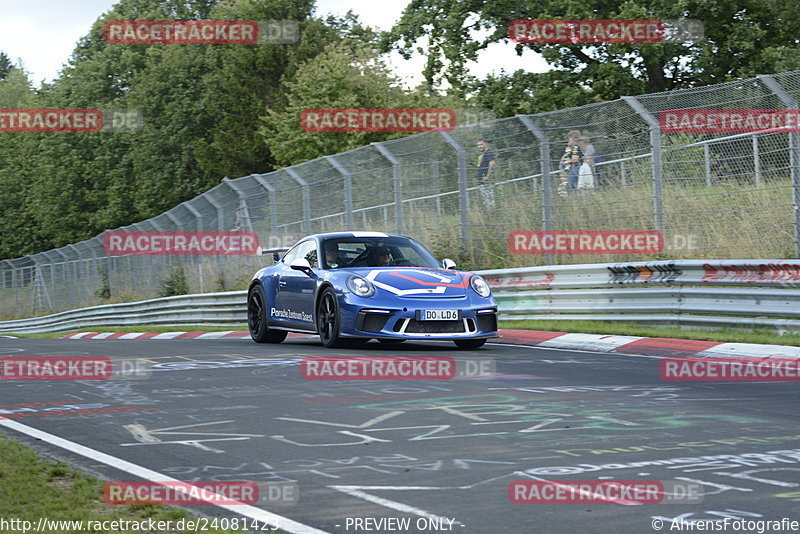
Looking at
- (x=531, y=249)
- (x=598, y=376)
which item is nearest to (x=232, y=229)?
(x=531, y=249)

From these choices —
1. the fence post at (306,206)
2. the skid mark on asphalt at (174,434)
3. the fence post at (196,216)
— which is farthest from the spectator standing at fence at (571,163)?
the fence post at (196,216)

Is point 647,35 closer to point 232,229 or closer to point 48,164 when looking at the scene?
point 232,229

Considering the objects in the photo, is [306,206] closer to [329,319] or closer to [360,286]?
[329,319]

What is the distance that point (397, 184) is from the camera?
19578 millimetres

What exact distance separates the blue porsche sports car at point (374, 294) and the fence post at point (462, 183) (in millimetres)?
3721

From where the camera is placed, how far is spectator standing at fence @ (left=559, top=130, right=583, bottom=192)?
1606 cm

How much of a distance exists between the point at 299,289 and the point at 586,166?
459 cm

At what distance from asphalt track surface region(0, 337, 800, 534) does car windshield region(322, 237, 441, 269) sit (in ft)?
10.7

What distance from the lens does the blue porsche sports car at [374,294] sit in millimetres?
12445

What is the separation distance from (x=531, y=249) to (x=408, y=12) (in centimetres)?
1892

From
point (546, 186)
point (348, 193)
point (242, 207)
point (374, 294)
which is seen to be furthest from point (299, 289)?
point (242, 207)

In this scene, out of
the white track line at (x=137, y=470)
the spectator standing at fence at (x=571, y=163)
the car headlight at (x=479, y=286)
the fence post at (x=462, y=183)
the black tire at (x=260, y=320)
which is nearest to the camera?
the white track line at (x=137, y=470)

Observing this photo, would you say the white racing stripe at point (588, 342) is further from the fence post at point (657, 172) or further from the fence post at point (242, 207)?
the fence post at point (242, 207)

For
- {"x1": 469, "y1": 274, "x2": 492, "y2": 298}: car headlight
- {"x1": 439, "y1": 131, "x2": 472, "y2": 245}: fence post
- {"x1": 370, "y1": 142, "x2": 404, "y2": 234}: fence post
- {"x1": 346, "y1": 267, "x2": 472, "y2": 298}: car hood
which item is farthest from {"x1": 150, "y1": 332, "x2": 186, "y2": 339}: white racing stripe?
{"x1": 469, "y1": 274, "x2": 492, "y2": 298}: car headlight
